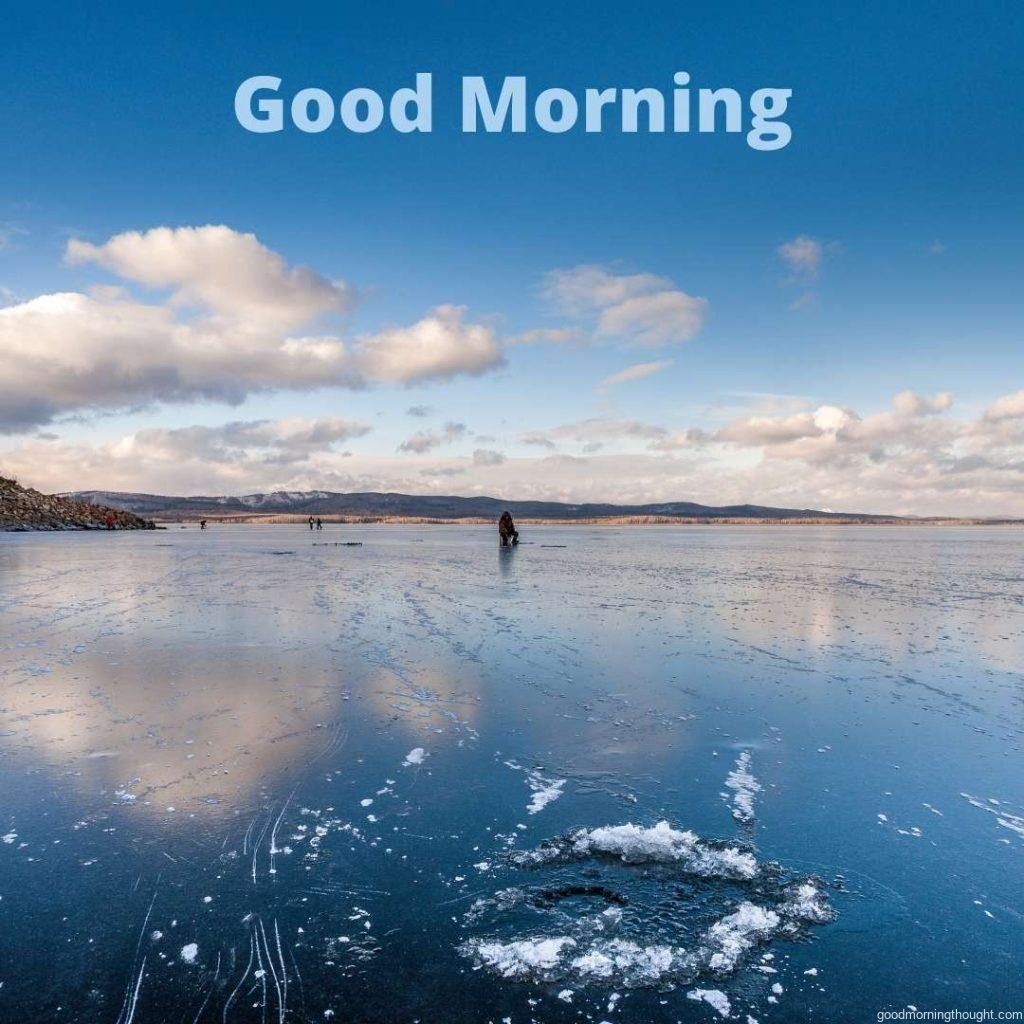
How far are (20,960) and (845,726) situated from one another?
6642 millimetres

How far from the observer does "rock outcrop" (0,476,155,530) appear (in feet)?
209

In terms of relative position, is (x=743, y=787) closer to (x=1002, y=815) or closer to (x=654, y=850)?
(x=654, y=850)

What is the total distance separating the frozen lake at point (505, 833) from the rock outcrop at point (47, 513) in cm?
6792

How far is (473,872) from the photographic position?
3.75 metres

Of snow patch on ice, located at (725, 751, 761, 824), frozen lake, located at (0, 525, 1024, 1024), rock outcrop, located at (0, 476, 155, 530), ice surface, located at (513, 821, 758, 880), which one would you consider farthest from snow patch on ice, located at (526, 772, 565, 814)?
rock outcrop, located at (0, 476, 155, 530)

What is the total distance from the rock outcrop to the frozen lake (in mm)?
67923

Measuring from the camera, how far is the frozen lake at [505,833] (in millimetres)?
2916

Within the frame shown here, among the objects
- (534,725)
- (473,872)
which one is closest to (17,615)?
(534,725)

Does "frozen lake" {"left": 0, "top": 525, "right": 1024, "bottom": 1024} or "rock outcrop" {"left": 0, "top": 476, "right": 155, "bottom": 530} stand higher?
"rock outcrop" {"left": 0, "top": 476, "right": 155, "bottom": 530}

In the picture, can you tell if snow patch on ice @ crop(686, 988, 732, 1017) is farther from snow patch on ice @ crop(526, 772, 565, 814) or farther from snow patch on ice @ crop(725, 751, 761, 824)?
snow patch on ice @ crop(526, 772, 565, 814)

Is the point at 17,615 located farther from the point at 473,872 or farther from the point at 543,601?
the point at 473,872

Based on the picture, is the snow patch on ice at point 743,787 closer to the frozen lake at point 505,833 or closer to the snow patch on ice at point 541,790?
the frozen lake at point 505,833

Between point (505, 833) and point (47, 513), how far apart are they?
81273 mm

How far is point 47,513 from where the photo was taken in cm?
6862
